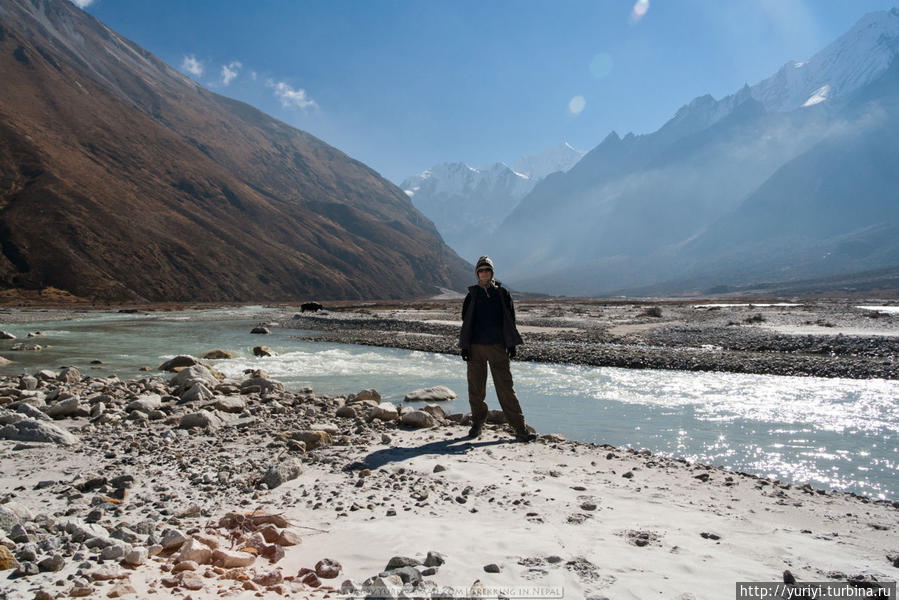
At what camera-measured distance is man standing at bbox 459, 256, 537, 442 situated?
784 centimetres

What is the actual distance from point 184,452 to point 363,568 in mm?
4588

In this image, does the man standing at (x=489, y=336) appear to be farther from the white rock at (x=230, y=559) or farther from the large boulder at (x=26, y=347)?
the large boulder at (x=26, y=347)

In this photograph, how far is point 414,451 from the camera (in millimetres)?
7359

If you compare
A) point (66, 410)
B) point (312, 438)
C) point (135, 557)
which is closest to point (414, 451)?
point (312, 438)

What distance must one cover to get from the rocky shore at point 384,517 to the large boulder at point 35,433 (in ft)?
0.09

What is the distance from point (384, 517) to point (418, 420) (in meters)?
4.17

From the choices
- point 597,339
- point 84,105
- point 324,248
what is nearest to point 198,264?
point 324,248

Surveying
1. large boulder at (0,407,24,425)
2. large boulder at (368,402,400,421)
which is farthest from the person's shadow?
large boulder at (0,407,24,425)

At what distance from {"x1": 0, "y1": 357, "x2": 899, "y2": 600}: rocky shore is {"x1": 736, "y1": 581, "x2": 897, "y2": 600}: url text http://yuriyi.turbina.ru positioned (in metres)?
0.09

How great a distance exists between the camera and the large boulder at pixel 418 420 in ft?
29.6

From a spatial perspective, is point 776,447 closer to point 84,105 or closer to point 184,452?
point 184,452

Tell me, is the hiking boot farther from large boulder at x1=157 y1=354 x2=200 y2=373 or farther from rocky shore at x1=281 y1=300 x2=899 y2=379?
large boulder at x1=157 y1=354 x2=200 y2=373

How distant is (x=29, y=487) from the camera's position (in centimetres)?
553

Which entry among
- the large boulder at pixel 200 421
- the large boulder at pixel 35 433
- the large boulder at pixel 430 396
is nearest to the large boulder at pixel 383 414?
the large boulder at pixel 200 421
